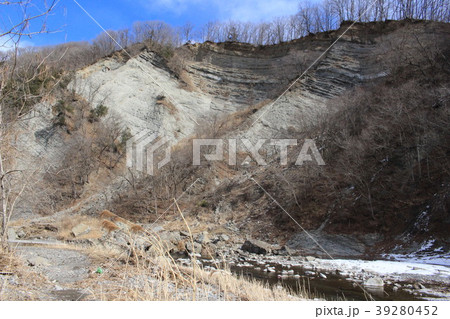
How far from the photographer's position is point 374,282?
428 inches

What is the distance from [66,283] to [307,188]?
19622 mm

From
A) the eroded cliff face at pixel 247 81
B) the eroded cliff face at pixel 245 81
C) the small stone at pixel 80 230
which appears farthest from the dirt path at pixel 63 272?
the eroded cliff face at pixel 245 81

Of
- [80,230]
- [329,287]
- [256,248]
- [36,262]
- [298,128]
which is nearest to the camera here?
[36,262]

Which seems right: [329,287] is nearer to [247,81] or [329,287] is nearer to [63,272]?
[63,272]

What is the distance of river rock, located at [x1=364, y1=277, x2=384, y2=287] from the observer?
10719 millimetres

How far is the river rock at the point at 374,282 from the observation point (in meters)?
10.7

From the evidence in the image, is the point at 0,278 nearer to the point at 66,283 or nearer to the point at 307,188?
the point at 66,283

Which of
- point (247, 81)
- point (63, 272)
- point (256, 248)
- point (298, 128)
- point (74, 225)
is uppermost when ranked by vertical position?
point (247, 81)

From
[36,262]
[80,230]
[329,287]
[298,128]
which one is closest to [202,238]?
[80,230]

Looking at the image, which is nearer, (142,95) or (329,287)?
(329,287)

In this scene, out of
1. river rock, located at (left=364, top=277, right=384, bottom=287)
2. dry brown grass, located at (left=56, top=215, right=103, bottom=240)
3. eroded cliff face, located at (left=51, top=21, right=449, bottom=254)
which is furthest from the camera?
eroded cliff face, located at (left=51, top=21, right=449, bottom=254)

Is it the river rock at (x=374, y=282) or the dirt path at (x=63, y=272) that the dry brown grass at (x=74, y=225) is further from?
the river rock at (x=374, y=282)

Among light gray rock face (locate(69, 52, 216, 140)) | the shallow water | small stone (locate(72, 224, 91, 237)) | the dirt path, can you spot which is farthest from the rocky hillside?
the dirt path

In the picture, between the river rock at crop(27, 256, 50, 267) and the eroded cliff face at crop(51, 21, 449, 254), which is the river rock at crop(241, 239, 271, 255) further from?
the river rock at crop(27, 256, 50, 267)
